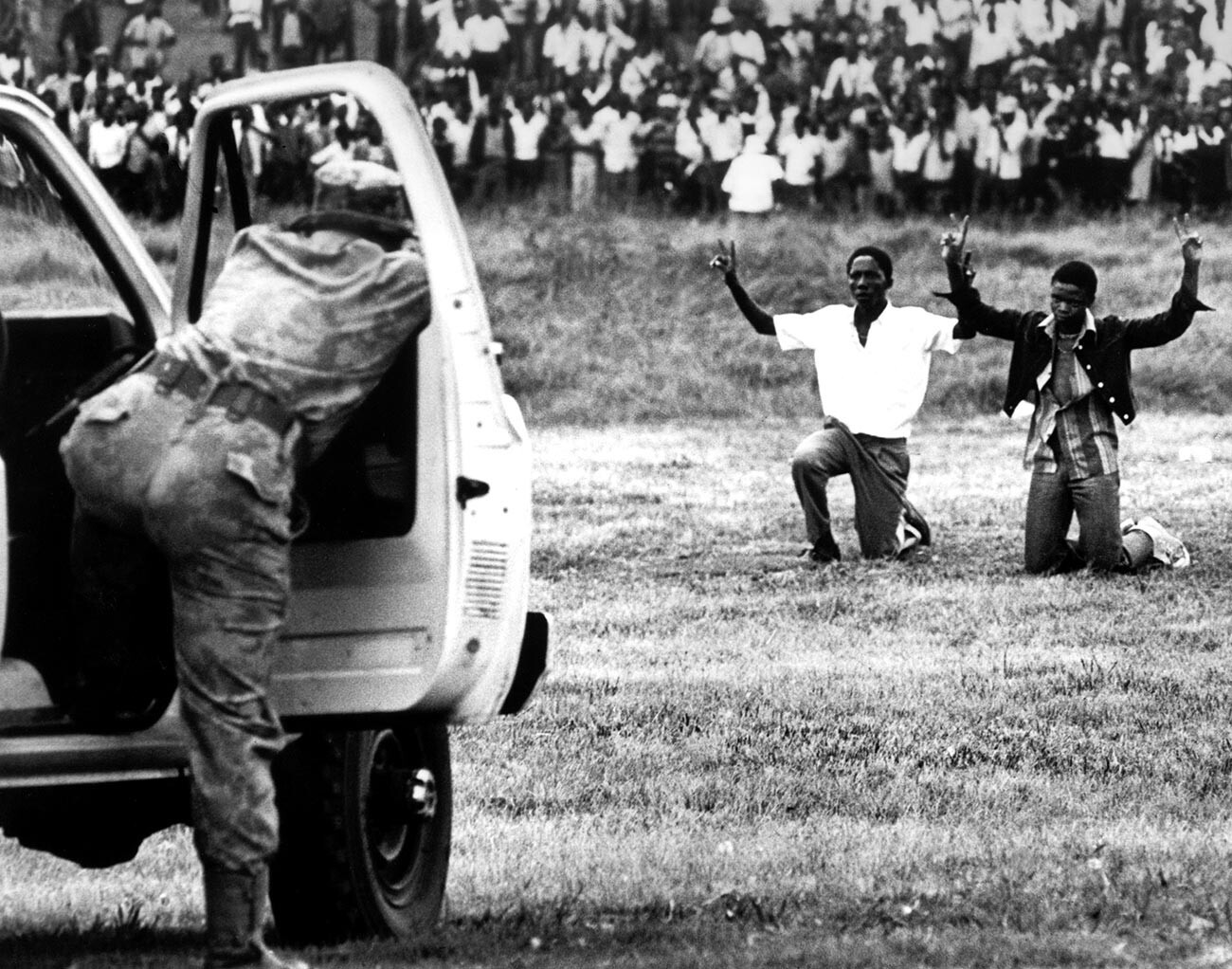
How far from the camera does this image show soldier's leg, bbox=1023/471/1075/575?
13.5 m

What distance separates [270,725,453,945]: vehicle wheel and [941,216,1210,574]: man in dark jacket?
24.7ft

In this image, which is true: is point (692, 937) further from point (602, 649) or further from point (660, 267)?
point (660, 267)

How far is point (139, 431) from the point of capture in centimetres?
501

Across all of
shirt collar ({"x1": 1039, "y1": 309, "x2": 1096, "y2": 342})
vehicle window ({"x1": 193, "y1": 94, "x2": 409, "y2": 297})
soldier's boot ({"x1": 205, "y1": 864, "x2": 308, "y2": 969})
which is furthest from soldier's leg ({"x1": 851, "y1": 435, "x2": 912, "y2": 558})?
soldier's boot ({"x1": 205, "y1": 864, "x2": 308, "y2": 969})

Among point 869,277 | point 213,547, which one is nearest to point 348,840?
point 213,547

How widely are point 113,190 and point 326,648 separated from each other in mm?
20672

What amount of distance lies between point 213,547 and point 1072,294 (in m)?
8.64

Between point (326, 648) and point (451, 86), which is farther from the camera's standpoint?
point (451, 86)

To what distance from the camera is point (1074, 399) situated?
1326 cm

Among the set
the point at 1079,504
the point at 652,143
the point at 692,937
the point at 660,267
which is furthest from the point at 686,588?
the point at 652,143

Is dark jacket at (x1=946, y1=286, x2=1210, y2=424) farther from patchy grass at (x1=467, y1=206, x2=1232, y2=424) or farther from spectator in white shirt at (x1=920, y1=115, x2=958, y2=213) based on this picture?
spectator in white shirt at (x1=920, y1=115, x2=958, y2=213)

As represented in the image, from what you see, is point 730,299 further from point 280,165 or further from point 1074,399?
point 280,165

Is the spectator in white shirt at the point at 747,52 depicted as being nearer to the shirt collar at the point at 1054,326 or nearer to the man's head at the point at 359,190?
the shirt collar at the point at 1054,326

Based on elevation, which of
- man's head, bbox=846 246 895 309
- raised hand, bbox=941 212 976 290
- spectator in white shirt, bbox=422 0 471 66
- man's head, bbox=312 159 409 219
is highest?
spectator in white shirt, bbox=422 0 471 66
